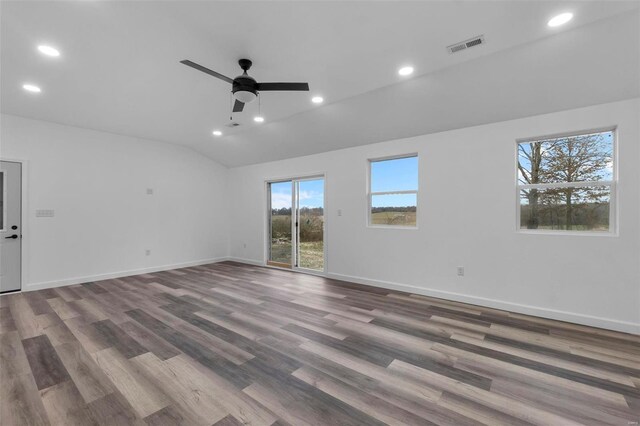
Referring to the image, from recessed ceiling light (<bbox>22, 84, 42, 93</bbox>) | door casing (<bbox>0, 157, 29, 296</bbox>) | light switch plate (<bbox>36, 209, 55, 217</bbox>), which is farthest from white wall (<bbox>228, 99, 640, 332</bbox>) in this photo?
door casing (<bbox>0, 157, 29, 296</bbox>)

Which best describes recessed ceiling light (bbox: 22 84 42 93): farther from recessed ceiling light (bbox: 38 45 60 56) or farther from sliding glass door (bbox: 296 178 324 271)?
sliding glass door (bbox: 296 178 324 271)

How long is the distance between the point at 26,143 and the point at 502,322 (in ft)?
25.4

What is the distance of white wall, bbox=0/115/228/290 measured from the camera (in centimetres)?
457

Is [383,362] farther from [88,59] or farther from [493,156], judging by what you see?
[88,59]

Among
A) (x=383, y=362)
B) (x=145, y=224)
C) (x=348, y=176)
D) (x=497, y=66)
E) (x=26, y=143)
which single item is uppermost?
(x=497, y=66)

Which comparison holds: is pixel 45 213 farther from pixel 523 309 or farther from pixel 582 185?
A: pixel 582 185

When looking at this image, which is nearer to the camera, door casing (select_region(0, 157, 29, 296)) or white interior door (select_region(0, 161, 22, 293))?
white interior door (select_region(0, 161, 22, 293))

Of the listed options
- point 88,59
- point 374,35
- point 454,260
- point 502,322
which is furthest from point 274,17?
point 502,322

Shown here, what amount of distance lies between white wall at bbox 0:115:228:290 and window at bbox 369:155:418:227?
4483mm

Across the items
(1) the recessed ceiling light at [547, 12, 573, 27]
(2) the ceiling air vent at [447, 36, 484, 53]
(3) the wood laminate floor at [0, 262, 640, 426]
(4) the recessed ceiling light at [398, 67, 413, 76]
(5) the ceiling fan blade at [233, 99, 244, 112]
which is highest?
(1) the recessed ceiling light at [547, 12, 573, 27]

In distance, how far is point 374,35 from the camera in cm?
246

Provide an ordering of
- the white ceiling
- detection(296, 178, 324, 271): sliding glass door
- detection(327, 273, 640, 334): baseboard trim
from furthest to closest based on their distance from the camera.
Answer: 1. detection(296, 178, 324, 271): sliding glass door
2. detection(327, 273, 640, 334): baseboard trim
3. the white ceiling

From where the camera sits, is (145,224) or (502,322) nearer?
(502,322)

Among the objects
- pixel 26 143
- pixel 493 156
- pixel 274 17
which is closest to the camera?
pixel 274 17
